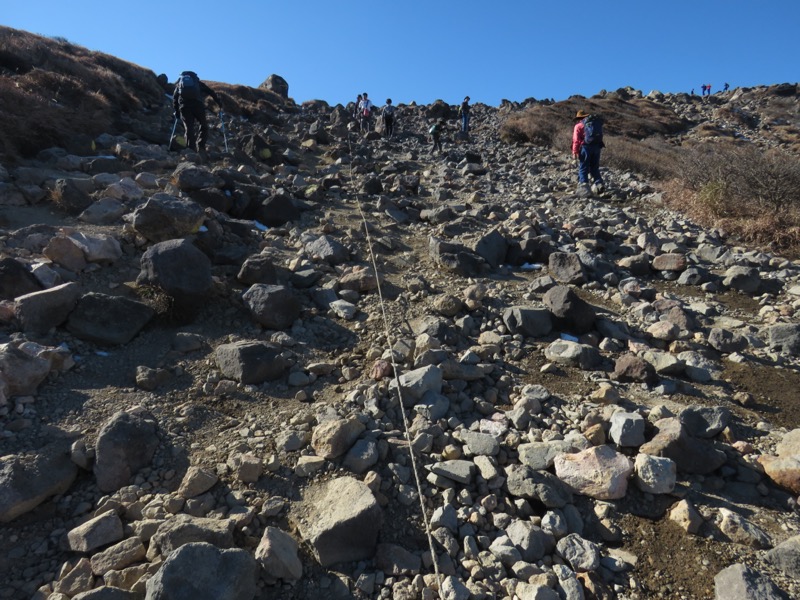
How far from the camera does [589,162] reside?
1119cm

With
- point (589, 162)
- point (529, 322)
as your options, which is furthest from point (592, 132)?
point (529, 322)

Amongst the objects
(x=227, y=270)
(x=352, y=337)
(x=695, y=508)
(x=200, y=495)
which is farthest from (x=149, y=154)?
(x=695, y=508)

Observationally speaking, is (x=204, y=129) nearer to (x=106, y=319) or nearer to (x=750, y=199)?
(x=106, y=319)

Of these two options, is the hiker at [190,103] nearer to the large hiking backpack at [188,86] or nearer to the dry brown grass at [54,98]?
the large hiking backpack at [188,86]

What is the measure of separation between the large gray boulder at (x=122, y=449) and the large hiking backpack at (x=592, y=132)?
416 inches

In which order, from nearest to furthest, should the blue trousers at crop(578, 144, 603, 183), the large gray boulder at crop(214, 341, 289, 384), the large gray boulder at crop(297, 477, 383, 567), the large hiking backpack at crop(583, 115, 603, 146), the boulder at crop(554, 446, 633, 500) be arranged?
the large gray boulder at crop(297, 477, 383, 567)
the boulder at crop(554, 446, 633, 500)
the large gray boulder at crop(214, 341, 289, 384)
the large hiking backpack at crop(583, 115, 603, 146)
the blue trousers at crop(578, 144, 603, 183)

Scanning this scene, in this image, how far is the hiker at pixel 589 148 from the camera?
35.3ft

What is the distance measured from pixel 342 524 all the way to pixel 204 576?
717 millimetres

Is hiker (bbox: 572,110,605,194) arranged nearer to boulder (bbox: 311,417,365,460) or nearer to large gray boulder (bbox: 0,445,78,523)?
boulder (bbox: 311,417,365,460)

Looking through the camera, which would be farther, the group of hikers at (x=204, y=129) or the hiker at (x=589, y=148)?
the hiker at (x=589, y=148)

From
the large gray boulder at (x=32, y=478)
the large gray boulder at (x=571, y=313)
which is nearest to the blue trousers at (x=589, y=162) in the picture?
the large gray boulder at (x=571, y=313)

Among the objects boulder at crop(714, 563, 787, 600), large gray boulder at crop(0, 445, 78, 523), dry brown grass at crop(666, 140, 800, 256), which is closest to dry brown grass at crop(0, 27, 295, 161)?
large gray boulder at crop(0, 445, 78, 523)

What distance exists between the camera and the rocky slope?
2570 mm

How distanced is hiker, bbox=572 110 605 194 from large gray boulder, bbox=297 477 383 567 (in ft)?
31.5
